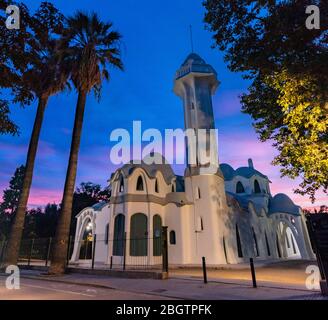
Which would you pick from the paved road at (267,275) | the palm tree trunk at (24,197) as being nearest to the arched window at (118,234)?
the paved road at (267,275)

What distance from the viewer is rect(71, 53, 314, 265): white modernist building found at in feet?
76.7

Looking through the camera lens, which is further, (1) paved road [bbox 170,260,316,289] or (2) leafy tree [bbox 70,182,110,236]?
(2) leafy tree [bbox 70,182,110,236]

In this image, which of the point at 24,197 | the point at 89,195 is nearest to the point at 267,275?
the point at 24,197

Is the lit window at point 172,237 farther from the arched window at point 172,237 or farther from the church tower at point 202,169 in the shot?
the church tower at point 202,169

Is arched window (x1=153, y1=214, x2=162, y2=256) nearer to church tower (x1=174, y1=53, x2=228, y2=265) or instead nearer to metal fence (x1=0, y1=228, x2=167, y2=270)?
metal fence (x1=0, y1=228, x2=167, y2=270)

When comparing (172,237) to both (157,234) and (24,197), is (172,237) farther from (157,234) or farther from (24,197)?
(24,197)

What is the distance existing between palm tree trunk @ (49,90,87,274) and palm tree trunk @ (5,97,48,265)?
318cm

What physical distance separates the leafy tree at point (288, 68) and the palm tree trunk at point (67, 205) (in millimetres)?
9842

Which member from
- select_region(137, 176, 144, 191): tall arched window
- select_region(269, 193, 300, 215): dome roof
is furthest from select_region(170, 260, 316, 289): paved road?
select_region(269, 193, 300, 215): dome roof

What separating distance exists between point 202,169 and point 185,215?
477cm

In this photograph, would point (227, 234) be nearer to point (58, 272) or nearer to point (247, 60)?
point (58, 272)

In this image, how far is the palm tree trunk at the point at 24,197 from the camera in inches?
637

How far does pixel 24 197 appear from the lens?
16906mm
